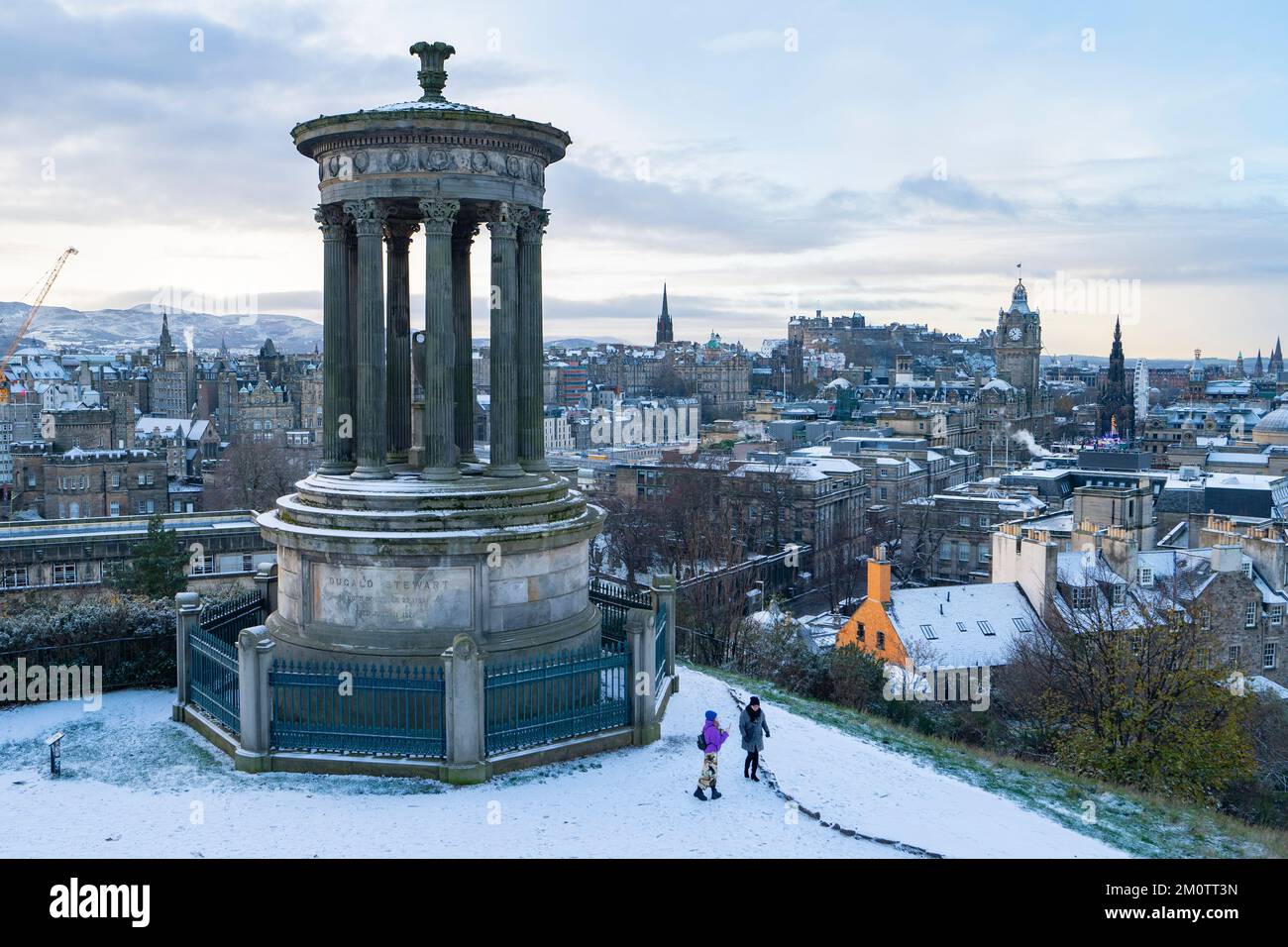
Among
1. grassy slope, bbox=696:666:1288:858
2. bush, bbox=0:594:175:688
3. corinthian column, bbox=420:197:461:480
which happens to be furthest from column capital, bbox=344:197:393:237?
grassy slope, bbox=696:666:1288:858

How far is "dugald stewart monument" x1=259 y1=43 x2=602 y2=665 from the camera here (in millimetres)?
16953

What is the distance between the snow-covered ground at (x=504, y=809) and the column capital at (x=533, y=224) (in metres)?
8.38

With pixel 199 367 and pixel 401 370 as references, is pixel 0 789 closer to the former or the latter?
pixel 401 370

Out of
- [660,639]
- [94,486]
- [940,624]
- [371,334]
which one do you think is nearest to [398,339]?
[371,334]

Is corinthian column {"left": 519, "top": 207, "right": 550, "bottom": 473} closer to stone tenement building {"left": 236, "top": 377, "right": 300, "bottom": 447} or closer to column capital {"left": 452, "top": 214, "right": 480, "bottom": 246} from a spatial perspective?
column capital {"left": 452, "top": 214, "right": 480, "bottom": 246}

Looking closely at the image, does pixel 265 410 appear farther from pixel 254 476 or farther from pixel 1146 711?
pixel 1146 711

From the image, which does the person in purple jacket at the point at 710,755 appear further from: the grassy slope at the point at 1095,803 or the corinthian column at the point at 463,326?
the corinthian column at the point at 463,326

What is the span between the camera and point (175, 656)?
805 inches

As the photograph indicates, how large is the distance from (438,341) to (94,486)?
83.4 m

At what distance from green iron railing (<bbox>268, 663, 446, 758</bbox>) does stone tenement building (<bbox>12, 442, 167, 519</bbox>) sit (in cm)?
7860

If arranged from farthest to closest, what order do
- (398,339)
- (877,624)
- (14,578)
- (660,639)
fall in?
1. (14,578)
2. (877,624)
3. (398,339)
4. (660,639)

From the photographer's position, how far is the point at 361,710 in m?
16.1

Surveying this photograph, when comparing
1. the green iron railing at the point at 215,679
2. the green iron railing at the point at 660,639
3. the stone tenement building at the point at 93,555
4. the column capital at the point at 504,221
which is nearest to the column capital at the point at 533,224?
the column capital at the point at 504,221

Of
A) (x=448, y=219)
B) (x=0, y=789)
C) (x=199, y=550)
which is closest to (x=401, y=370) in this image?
(x=448, y=219)
